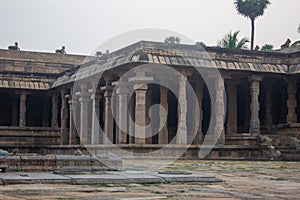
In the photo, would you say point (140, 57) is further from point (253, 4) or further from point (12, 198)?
point (253, 4)

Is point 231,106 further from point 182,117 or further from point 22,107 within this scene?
point 22,107

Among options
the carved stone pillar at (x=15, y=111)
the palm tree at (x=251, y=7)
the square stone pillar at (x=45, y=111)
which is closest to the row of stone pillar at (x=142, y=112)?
the square stone pillar at (x=45, y=111)

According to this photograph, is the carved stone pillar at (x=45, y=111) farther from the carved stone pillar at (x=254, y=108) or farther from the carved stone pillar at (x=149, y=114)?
the carved stone pillar at (x=254, y=108)

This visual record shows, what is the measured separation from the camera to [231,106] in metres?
29.2

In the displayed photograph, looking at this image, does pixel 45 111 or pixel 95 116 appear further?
pixel 45 111

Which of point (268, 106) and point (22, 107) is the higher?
point (268, 106)

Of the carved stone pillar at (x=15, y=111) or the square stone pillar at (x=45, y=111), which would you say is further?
the square stone pillar at (x=45, y=111)

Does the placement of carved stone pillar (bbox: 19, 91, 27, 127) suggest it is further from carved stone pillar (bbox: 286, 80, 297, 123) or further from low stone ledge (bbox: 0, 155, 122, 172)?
low stone ledge (bbox: 0, 155, 122, 172)

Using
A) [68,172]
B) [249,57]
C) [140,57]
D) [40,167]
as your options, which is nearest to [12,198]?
[68,172]

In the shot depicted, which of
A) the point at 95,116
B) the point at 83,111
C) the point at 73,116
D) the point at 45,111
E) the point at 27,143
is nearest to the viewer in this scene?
the point at 95,116

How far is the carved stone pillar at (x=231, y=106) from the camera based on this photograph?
2884 cm

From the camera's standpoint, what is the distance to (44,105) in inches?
1501

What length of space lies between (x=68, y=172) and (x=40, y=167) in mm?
906

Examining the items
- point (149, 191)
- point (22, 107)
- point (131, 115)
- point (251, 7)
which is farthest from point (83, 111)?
point (251, 7)
